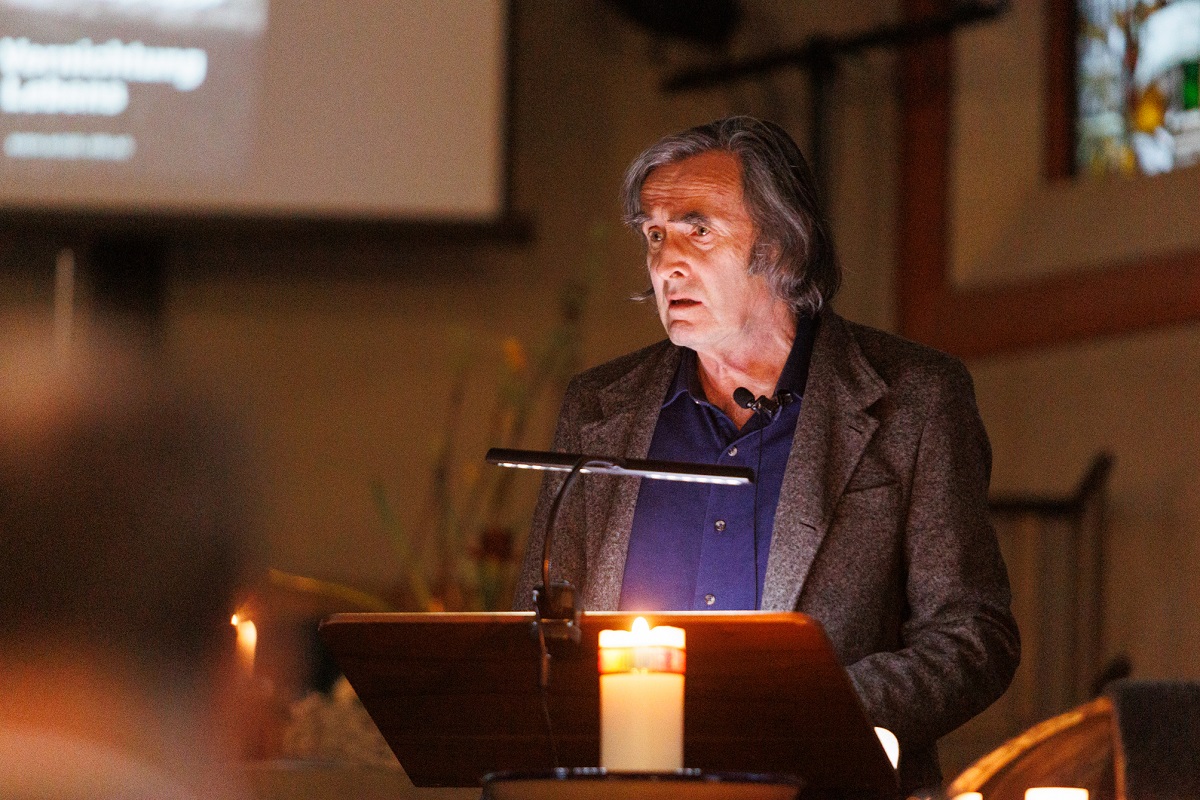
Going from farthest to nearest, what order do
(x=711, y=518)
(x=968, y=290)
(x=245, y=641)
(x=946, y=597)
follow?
(x=968, y=290) < (x=711, y=518) < (x=946, y=597) < (x=245, y=641)

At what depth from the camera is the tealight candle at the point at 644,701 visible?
4.87ft

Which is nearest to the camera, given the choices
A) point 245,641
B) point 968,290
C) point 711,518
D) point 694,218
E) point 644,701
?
point 644,701

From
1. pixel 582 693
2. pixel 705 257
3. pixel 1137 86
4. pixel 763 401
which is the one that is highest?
pixel 1137 86

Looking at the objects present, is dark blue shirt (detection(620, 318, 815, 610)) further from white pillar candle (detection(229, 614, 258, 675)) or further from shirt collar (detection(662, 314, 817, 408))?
white pillar candle (detection(229, 614, 258, 675))

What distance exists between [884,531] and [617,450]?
0.40 m

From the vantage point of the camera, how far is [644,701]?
1.49 m

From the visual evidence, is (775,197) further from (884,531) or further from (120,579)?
(120,579)

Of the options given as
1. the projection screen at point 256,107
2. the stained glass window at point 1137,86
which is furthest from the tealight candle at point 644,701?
the stained glass window at point 1137,86

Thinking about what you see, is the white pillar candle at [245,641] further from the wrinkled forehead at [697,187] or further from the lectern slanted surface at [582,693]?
the wrinkled forehead at [697,187]

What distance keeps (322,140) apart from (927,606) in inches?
142

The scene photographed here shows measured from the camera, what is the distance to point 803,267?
2.44 metres

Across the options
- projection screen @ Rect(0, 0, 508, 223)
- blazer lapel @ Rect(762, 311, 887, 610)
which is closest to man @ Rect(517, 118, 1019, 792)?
blazer lapel @ Rect(762, 311, 887, 610)

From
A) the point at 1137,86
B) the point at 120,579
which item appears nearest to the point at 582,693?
the point at 120,579

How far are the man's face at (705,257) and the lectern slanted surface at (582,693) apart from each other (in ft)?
2.53
